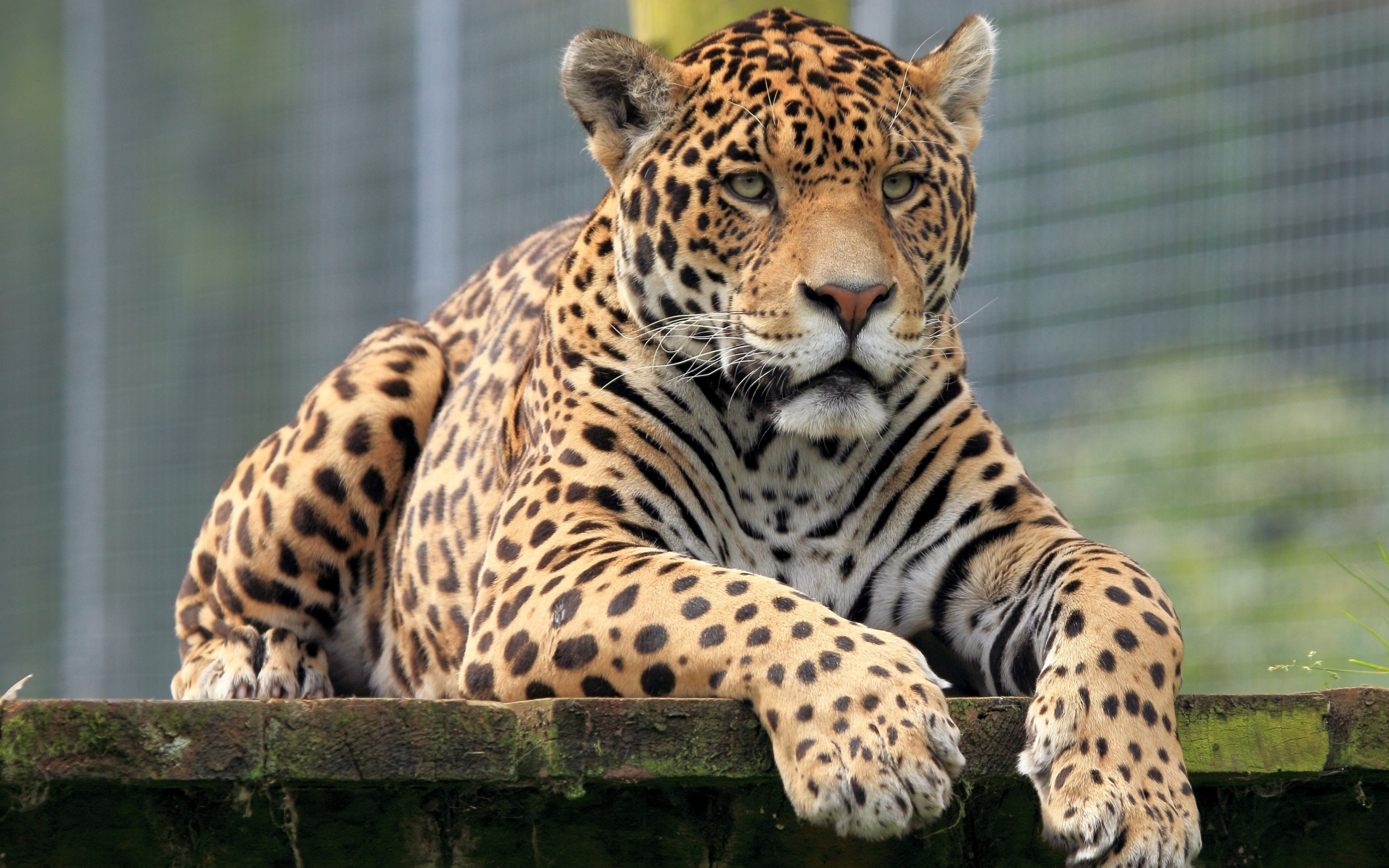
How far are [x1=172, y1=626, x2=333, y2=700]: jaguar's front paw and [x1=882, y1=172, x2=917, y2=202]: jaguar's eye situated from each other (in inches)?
117

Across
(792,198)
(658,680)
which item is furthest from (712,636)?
(792,198)

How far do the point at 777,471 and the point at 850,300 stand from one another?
0.76 m

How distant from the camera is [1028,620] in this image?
471 cm

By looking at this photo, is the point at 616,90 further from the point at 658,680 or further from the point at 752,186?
the point at 658,680

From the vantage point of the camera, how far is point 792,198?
4914 millimetres

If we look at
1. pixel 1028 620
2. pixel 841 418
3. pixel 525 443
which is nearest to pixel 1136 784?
pixel 1028 620

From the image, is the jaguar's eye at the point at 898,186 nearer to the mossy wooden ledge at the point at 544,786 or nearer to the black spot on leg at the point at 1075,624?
the black spot on leg at the point at 1075,624

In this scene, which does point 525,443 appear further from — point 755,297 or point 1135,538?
point 1135,538

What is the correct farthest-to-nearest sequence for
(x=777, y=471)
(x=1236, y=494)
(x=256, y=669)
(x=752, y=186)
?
(x=1236, y=494), (x=256, y=669), (x=777, y=471), (x=752, y=186)

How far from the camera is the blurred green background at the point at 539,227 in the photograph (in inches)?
452

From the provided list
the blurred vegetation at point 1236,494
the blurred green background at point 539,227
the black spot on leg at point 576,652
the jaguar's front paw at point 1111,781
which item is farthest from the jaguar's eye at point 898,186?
the blurred vegetation at point 1236,494

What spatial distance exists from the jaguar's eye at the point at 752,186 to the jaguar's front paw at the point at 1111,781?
186 cm

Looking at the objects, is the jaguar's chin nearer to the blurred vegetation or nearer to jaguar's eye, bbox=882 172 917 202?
jaguar's eye, bbox=882 172 917 202

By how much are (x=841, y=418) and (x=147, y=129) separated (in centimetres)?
1465
